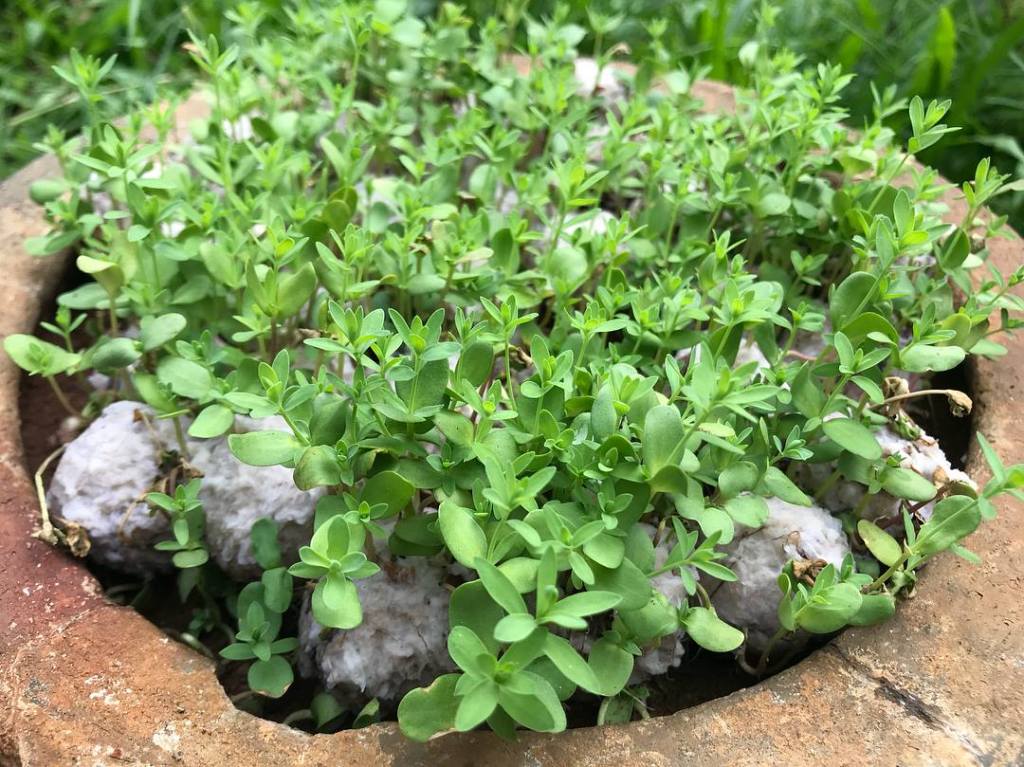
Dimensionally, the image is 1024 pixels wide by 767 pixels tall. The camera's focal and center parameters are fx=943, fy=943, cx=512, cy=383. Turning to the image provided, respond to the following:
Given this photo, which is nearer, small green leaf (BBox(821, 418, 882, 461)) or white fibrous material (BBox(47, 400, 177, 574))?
small green leaf (BBox(821, 418, 882, 461))

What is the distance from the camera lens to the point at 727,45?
2.77 m

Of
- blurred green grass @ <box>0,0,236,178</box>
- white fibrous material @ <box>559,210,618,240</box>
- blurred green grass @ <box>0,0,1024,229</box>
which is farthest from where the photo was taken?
blurred green grass @ <box>0,0,236,178</box>

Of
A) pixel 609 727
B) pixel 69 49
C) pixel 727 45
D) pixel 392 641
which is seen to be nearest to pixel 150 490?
pixel 392 641

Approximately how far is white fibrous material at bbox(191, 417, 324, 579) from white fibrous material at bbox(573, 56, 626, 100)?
1118mm

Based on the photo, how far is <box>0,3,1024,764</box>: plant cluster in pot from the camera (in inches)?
41.5

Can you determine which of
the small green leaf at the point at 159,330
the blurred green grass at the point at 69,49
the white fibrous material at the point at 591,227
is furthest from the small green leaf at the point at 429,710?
the blurred green grass at the point at 69,49

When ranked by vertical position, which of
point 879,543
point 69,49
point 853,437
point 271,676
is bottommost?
point 69,49

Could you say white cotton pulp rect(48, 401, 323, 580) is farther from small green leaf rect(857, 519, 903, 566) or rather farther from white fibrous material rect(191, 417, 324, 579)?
small green leaf rect(857, 519, 903, 566)

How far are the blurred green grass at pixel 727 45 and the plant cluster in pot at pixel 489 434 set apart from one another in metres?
1.07

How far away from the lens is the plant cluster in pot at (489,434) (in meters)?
1.05

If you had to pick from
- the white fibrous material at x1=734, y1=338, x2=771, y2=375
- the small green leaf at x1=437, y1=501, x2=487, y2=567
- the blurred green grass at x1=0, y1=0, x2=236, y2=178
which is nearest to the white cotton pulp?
the small green leaf at x1=437, y1=501, x2=487, y2=567

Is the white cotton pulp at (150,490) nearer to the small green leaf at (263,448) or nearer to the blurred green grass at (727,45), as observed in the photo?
the small green leaf at (263,448)

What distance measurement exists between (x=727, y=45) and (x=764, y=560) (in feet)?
6.49

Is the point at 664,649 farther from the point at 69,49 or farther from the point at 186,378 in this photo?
the point at 69,49
